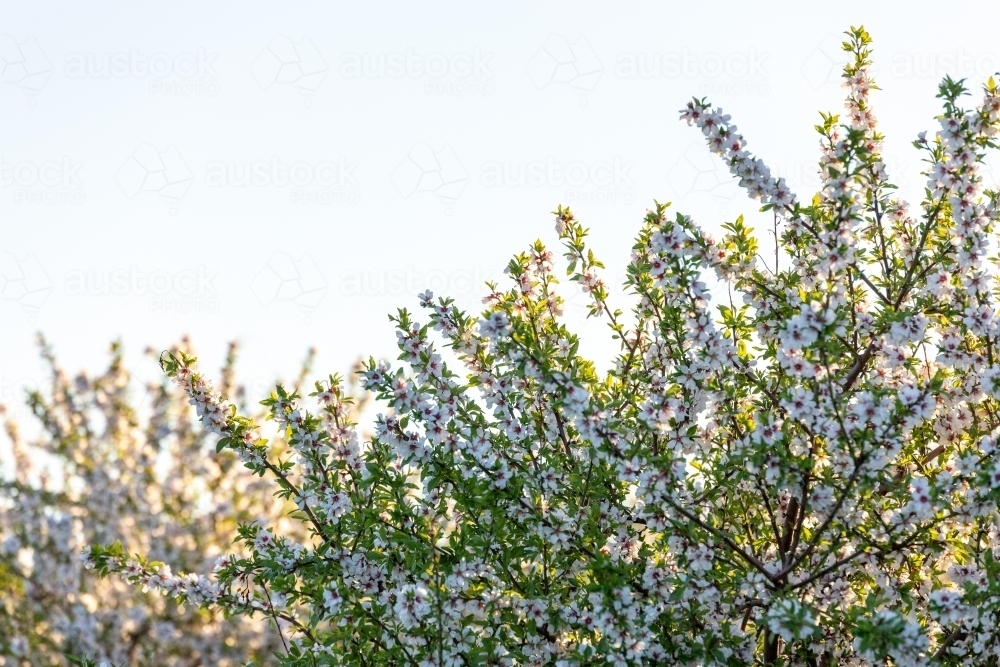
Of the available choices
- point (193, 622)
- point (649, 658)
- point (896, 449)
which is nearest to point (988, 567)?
point (896, 449)

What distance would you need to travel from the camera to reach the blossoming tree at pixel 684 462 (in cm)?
472

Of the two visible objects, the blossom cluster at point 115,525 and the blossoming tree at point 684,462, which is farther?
the blossom cluster at point 115,525

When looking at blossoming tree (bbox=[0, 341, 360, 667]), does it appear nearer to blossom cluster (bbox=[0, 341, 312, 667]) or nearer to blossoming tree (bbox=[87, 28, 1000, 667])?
blossom cluster (bbox=[0, 341, 312, 667])

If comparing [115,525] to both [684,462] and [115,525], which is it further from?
[684,462]

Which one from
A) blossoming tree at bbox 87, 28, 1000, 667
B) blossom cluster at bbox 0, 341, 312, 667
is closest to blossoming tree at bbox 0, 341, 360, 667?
blossom cluster at bbox 0, 341, 312, 667

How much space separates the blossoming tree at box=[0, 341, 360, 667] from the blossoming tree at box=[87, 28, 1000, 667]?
786 cm

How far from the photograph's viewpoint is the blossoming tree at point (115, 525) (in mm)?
12984

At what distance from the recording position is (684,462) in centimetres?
466

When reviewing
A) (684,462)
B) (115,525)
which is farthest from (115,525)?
(684,462)

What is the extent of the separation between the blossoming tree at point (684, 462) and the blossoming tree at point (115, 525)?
7.86 metres

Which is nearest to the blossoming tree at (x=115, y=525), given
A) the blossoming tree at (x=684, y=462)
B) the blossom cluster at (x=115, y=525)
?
the blossom cluster at (x=115, y=525)

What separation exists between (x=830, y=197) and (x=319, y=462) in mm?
3181

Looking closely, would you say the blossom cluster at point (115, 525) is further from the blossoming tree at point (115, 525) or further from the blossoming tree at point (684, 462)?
the blossoming tree at point (684, 462)

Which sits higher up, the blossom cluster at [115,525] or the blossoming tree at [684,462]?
the blossom cluster at [115,525]
